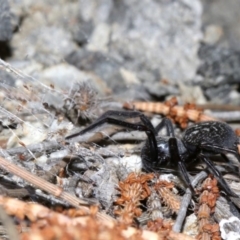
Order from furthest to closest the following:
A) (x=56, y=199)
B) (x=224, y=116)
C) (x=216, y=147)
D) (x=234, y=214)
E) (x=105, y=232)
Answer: (x=224, y=116), (x=216, y=147), (x=234, y=214), (x=56, y=199), (x=105, y=232)

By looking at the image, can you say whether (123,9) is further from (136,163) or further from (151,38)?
(136,163)

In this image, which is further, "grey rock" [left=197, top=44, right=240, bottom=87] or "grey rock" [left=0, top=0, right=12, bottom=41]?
"grey rock" [left=197, top=44, right=240, bottom=87]

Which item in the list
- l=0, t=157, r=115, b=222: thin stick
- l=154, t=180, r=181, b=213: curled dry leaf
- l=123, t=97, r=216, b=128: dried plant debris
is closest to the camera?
l=0, t=157, r=115, b=222: thin stick

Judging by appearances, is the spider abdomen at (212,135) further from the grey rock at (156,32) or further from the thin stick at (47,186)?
the grey rock at (156,32)

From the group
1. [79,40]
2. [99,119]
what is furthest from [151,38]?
[99,119]

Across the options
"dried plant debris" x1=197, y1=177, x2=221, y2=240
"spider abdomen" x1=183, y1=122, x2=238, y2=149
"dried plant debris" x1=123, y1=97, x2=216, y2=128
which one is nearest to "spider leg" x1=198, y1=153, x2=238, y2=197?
"dried plant debris" x1=197, y1=177, x2=221, y2=240

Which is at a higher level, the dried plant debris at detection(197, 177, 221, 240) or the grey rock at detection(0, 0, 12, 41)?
the grey rock at detection(0, 0, 12, 41)

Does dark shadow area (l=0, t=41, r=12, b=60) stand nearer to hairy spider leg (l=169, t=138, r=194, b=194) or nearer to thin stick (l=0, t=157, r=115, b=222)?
hairy spider leg (l=169, t=138, r=194, b=194)

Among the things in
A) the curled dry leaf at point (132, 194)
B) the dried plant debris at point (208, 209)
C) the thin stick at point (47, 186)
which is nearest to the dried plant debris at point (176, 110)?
the dried plant debris at point (208, 209)

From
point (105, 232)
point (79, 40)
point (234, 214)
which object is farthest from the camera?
point (79, 40)
